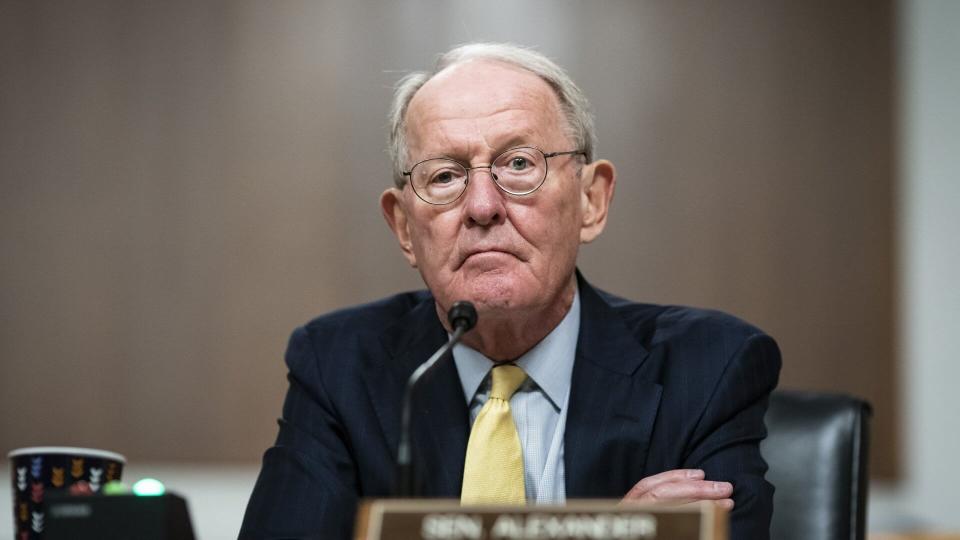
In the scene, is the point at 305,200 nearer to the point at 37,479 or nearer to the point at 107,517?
the point at 37,479

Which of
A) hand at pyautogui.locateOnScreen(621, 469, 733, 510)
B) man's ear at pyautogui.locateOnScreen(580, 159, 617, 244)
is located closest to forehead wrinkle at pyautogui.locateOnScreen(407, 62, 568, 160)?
man's ear at pyautogui.locateOnScreen(580, 159, 617, 244)

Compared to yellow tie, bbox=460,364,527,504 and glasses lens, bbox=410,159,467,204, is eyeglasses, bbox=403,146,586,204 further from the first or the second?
yellow tie, bbox=460,364,527,504

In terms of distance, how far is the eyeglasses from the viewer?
1.65 m

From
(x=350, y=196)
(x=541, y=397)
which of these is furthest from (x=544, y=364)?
(x=350, y=196)

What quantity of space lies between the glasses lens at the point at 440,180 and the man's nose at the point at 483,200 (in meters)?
0.02

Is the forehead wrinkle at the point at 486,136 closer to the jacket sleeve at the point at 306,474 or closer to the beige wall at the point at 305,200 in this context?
the jacket sleeve at the point at 306,474

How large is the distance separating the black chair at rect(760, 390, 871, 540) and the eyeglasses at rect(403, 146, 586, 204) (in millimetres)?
611

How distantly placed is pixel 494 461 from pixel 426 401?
18 cm

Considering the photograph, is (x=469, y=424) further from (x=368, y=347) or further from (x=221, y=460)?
(x=221, y=460)

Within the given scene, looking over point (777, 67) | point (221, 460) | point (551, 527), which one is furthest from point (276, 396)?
point (551, 527)

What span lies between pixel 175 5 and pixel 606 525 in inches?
124

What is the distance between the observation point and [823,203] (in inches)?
138

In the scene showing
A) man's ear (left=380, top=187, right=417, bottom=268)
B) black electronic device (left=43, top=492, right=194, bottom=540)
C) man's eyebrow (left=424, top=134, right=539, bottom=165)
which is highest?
man's eyebrow (left=424, top=134, right=539, bottom=165)

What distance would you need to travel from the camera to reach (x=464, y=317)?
133cm
